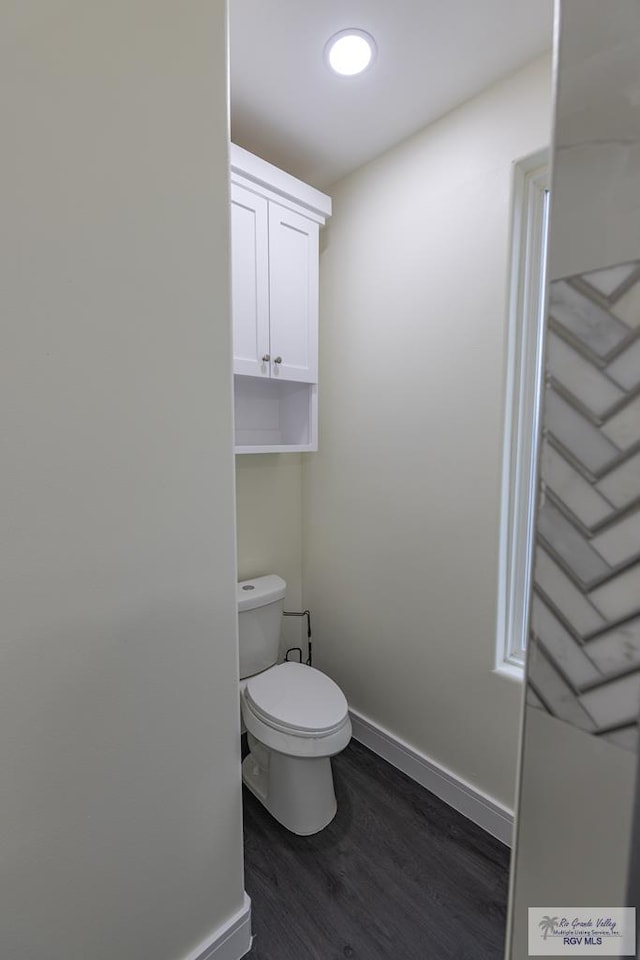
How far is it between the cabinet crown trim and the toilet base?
2.01 meters

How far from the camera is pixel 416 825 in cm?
153

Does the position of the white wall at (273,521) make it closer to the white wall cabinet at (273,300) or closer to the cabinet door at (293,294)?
the white wall cabinet at (273,300)

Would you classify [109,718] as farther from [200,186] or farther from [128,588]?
[200,186]

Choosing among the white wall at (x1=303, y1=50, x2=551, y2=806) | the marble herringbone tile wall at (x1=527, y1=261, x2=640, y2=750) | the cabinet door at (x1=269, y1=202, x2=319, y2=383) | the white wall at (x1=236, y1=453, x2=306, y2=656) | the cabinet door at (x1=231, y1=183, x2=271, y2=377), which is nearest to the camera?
the marble herringbone tile wall at (x1=527, y1=261, x2=640, y2=750)

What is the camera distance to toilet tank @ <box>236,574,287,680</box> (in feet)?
5.82

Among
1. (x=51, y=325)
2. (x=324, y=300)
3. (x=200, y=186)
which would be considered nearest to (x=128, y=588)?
(x=51, y=325)

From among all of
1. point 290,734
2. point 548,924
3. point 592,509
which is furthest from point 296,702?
point 592,509

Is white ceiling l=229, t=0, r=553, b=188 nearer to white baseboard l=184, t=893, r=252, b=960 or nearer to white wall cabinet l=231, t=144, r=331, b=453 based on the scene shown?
white wall cabinet l=231, t=144, r=331, b=453

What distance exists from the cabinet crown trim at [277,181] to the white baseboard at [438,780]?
2.21 metres

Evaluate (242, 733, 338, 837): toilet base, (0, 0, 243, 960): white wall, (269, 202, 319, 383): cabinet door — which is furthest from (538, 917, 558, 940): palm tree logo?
(269, 202, 319, 383): cabinet door

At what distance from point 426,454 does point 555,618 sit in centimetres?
136

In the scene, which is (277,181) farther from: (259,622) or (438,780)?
(438,780)

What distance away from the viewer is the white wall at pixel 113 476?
73cm

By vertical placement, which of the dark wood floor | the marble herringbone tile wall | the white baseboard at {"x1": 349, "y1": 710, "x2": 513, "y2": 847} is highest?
the marble herringbone tile wall
